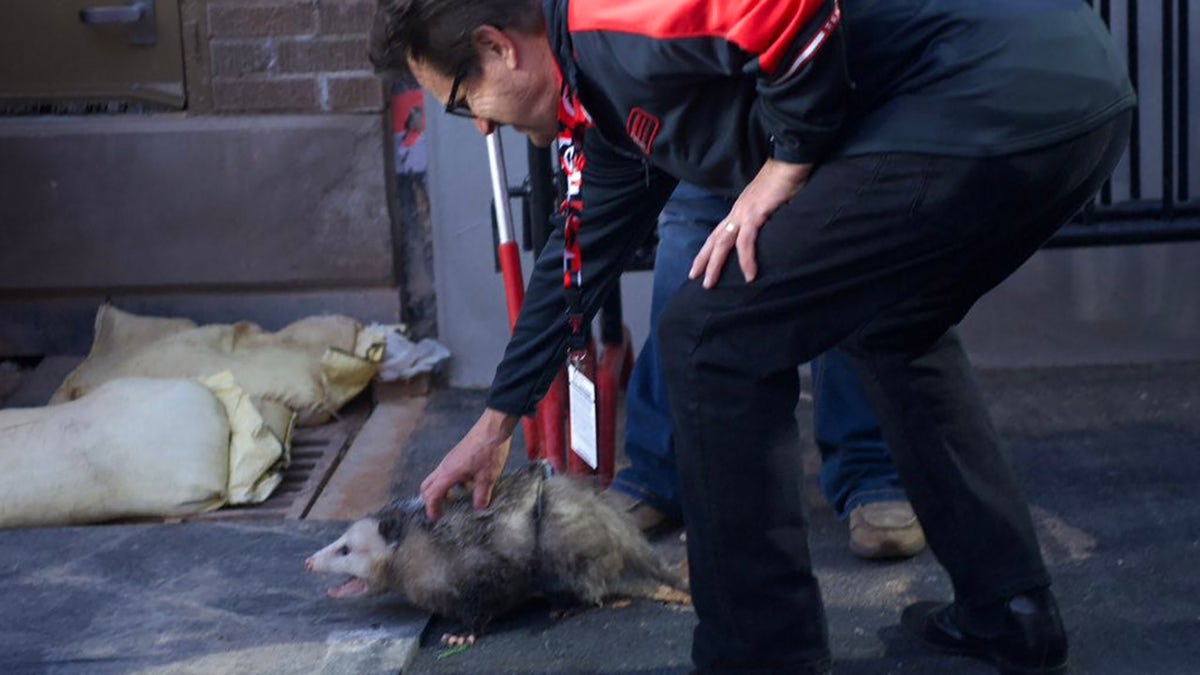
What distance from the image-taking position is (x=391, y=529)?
3.64 metres

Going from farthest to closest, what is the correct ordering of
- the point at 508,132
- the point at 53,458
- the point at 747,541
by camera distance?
the point at 508,132, the point at 53,458, the point at 747,541

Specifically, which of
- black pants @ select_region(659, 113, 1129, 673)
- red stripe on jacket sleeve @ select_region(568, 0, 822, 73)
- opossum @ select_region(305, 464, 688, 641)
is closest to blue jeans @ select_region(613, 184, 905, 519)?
opossum @ select_region(305, 464, 688, 641)

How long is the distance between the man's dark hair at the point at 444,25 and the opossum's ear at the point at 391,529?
4.02 feet

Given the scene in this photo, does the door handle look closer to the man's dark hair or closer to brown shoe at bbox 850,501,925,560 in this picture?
the man's dark hair

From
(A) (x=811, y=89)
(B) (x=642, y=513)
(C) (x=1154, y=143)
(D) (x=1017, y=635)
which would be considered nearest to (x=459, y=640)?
(B) (x=642, y=513)

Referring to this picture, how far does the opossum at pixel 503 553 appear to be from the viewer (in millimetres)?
3514

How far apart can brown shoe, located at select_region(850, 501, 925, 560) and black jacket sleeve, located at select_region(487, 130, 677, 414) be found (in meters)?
0.97

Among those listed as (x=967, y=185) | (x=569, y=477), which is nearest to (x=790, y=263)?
(x=967, y=185)

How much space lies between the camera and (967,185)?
2607 millimetres

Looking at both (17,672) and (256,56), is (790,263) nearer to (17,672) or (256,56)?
(17,672)

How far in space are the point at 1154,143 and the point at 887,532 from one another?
7.44ft

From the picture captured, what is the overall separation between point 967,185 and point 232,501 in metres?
2.59

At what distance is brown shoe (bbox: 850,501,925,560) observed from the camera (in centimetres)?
381

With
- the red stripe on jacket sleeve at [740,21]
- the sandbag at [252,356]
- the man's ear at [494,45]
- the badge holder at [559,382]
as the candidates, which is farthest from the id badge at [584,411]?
the sandbag at [252,356]
